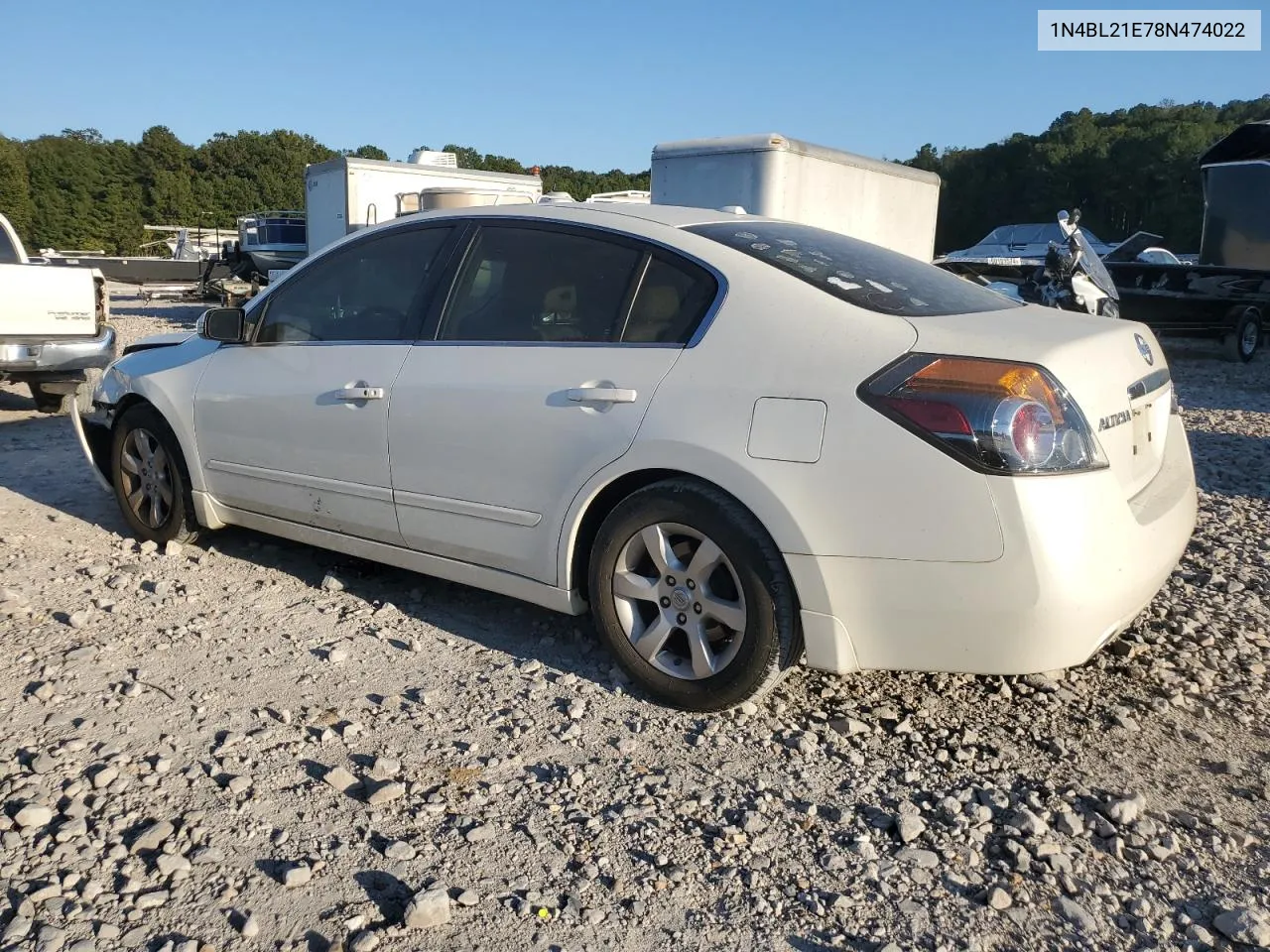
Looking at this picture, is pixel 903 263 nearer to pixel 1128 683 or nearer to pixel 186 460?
pixel 1128 683

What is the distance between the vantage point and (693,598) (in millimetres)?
3074

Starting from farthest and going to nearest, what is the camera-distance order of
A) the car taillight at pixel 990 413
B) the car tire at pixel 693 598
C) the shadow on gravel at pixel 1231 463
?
the shadow on gravel at pixel 1231 463, the car tire at pixel 693 598, the car taillight at pixel 990 413

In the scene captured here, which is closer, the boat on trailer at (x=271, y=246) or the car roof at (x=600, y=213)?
the car roof at (x=600, y=213)

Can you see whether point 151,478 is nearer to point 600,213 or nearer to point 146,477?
point 146,477

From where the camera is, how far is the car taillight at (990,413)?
2.60 metres

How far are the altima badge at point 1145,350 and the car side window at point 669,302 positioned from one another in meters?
1.36

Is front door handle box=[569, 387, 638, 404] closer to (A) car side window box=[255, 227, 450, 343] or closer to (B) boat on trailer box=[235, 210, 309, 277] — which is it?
(A) car side window box=[255, 227, 450, 343]

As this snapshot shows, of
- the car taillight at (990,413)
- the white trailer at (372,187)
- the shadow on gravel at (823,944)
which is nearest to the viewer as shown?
the shadow on gravel at (823,944)

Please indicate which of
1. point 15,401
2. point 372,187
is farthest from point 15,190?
point 15,401

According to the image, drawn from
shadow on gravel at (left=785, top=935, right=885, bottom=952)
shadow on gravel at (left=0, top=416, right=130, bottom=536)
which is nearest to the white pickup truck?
shadow on gravel at (left=0, top=416, right=130, bottom=536)

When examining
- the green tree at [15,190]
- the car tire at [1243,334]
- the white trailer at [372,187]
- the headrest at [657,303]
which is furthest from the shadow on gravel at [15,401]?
the green tree at [15,190]

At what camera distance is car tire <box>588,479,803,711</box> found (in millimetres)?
2924

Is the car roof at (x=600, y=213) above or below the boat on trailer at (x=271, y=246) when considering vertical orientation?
below

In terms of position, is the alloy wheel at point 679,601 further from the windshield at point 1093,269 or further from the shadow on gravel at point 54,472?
the windshield at point 1093,269
